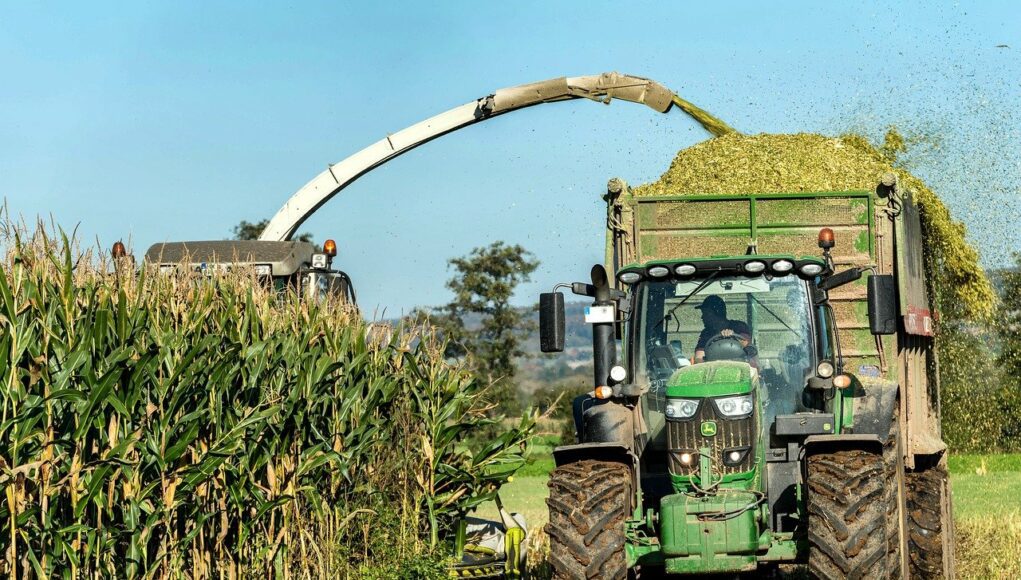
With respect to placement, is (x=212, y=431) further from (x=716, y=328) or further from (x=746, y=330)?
(x=746, y=330)

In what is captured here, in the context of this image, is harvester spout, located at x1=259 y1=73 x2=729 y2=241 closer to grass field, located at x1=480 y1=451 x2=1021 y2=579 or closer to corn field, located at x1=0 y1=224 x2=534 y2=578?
grass field, located at x1=480 y1=451 x2=1021 y2=579

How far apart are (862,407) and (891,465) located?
64cm

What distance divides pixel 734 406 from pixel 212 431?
347cm

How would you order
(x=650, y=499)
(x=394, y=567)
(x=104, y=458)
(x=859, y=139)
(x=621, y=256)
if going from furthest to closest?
(x=859, y=139) < (x=621, y=256) < (x=394, y=567) < (x=650, y=499) < (x=104, y=458)

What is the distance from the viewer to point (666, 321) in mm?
8688

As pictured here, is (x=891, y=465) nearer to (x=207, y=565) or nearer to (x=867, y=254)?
(x=867, y=254)

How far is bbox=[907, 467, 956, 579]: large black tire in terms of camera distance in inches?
415

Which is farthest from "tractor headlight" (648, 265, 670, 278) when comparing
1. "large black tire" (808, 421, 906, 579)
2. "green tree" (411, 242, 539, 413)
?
"green tree" (411, 242, 539, 413)

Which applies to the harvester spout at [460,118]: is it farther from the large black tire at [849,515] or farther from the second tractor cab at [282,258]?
the large black tire at [849,515]

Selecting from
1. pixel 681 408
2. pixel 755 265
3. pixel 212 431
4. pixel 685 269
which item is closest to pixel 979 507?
pixel 755 265

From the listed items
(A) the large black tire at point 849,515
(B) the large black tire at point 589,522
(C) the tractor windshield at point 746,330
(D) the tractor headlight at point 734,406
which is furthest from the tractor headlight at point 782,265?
(B) the large black tire at point 589,522

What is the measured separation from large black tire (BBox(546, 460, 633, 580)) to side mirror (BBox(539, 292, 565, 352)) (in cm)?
91

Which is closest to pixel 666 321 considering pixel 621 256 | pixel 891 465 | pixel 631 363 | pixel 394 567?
pixel 631 363

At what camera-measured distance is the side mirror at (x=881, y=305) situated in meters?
8.29
